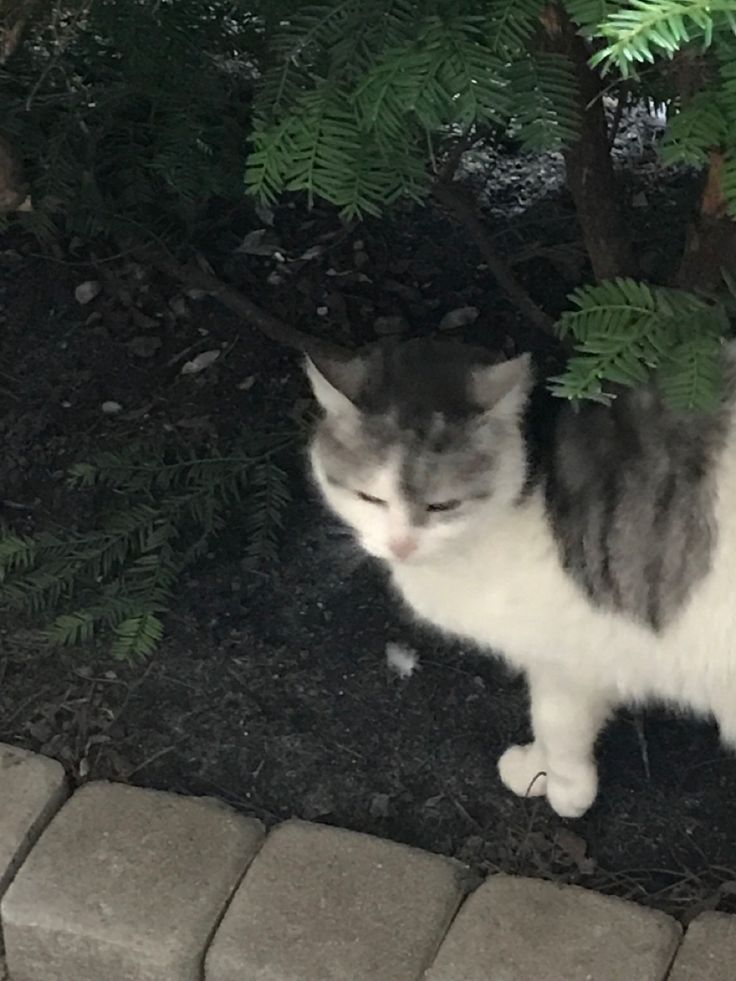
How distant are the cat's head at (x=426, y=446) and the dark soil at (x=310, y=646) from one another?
0.38 meters

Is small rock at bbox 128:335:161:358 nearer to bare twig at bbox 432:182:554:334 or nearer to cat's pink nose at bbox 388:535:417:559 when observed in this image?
bare twig at bbox 432:182:554:334

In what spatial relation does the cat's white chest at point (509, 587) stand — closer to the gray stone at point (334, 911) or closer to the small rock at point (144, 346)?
the gray stone at point (334, 911)

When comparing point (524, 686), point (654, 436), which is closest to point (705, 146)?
point (654, 436)

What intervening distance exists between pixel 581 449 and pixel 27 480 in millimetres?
942

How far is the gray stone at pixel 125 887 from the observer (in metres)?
1.38

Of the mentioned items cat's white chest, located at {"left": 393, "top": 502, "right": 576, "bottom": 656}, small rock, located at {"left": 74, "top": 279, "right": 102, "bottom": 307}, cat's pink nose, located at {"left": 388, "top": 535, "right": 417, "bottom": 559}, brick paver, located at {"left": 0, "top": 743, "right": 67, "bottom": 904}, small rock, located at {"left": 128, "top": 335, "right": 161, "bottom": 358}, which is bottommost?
brick paver, located at {"left": 0, "top": 743, "right": 67, "bottom": 904}

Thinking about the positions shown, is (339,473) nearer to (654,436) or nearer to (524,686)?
(654,436)

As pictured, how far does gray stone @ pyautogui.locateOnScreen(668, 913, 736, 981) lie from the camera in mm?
1295

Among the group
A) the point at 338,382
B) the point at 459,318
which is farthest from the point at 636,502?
the point at 459,318

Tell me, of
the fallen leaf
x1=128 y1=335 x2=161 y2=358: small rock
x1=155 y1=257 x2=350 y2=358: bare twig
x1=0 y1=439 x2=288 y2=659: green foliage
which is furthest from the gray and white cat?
the fallen leaf

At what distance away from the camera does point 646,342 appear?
1014mm

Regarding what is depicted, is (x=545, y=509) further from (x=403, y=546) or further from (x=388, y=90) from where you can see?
(x=388, y=90)

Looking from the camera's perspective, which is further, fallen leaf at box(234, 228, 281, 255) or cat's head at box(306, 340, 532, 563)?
fallen leaf at box(234, 228, 281, 255)

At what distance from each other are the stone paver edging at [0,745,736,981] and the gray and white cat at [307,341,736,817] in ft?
0.88
